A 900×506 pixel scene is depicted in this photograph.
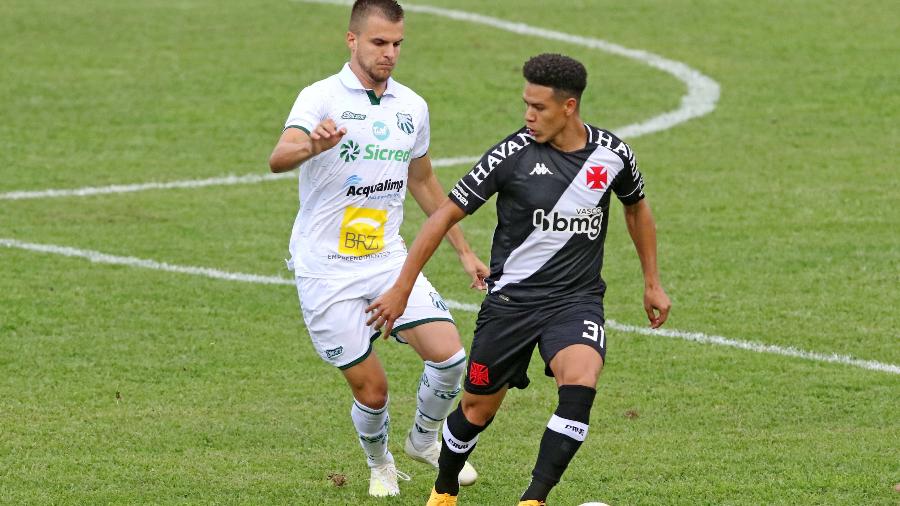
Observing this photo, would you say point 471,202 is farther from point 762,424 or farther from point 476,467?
point 762,424

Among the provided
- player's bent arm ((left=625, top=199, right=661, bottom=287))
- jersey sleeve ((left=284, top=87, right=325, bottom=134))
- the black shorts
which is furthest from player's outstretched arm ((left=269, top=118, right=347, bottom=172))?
player's bent arm ((left=625, top=199, right=661, bottom=287))

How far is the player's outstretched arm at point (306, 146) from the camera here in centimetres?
723

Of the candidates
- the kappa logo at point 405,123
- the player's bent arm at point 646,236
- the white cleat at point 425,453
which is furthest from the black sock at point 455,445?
the kappa logo at point 405,123

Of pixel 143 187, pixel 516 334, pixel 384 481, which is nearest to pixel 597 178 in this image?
pixel 516 334

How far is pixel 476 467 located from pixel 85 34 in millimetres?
15402

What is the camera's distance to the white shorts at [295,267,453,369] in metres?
7.93

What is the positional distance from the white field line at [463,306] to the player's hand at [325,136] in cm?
435

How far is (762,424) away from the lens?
354 inches

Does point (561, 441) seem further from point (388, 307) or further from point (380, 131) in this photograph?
point (380, 131)

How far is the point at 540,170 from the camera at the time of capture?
7.37m

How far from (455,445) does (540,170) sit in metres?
1.41

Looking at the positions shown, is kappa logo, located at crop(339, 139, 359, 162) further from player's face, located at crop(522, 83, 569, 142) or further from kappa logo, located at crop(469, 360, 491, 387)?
kappa logo, located at crop(469, 360, 491, 387)

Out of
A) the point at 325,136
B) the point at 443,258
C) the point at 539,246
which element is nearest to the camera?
the point at 325,136

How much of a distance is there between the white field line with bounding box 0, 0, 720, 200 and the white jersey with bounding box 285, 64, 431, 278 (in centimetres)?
778
